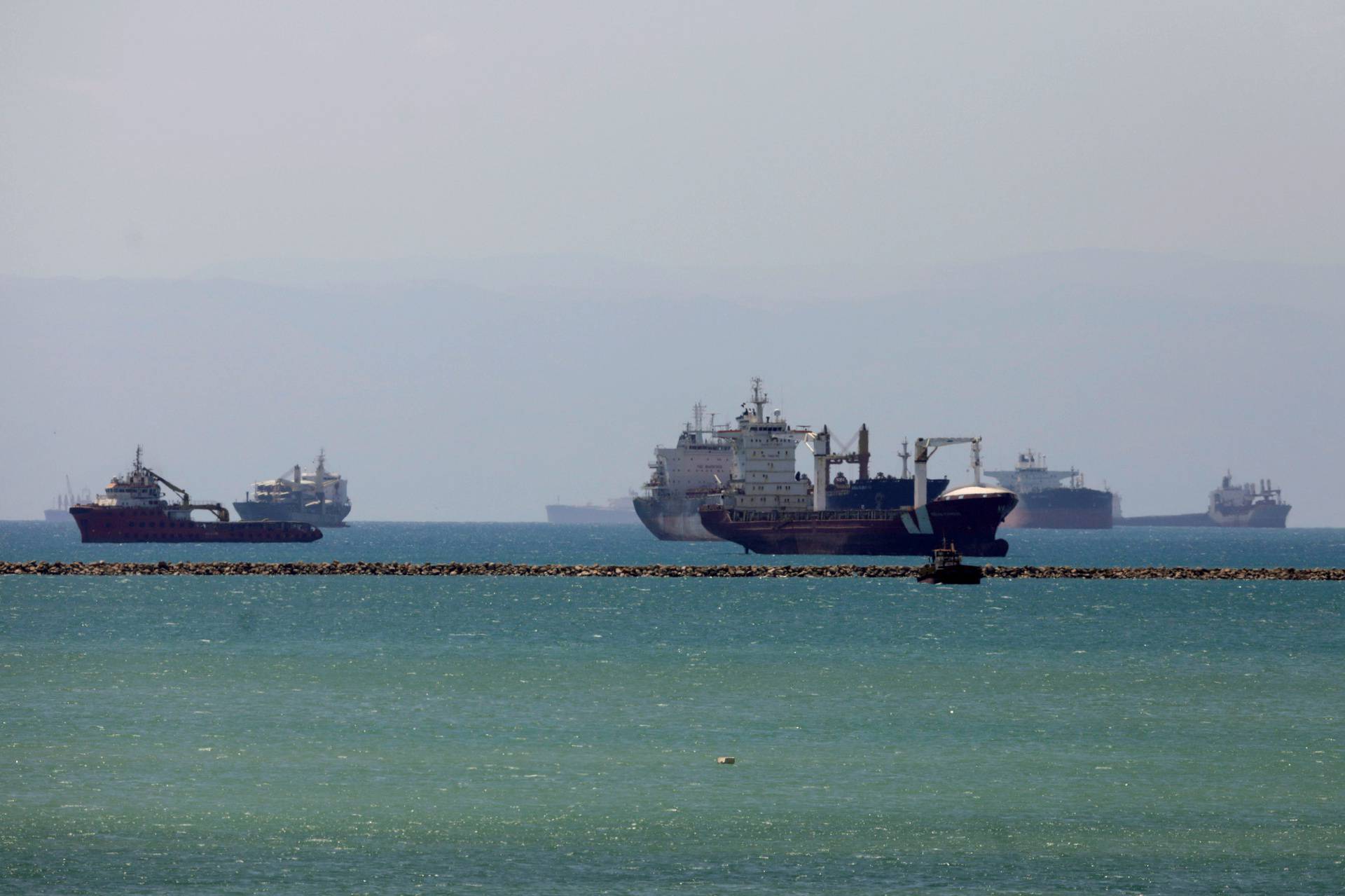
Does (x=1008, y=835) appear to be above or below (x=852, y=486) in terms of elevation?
below

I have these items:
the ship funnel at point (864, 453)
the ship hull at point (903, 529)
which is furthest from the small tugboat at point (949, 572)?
the ship funnel at point (864, 453)

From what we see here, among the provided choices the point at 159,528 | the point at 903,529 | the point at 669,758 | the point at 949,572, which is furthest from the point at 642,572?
the point at 159,528

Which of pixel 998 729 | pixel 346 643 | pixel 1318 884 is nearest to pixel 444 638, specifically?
pixel 346 643

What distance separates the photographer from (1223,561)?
553ft

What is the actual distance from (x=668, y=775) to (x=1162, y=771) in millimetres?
9376

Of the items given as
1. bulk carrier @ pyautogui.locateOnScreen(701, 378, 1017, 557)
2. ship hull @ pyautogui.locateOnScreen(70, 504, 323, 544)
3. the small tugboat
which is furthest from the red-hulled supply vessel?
the small tugboat

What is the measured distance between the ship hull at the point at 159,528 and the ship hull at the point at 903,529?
61705 millimetres

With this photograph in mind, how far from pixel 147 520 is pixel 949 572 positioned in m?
111

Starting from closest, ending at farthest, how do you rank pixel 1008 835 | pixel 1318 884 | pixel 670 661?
pixel 1318 884 < pixel 1008 835 < pixel 670 661

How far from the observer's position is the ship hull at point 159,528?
186250 millimetres

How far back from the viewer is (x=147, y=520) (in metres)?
186

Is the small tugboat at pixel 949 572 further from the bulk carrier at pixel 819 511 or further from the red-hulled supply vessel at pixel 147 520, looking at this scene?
the red-hulled supply vessel at pixel 147 520

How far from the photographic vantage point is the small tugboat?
326 ft

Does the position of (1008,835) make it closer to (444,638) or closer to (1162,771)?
(1162,771)
